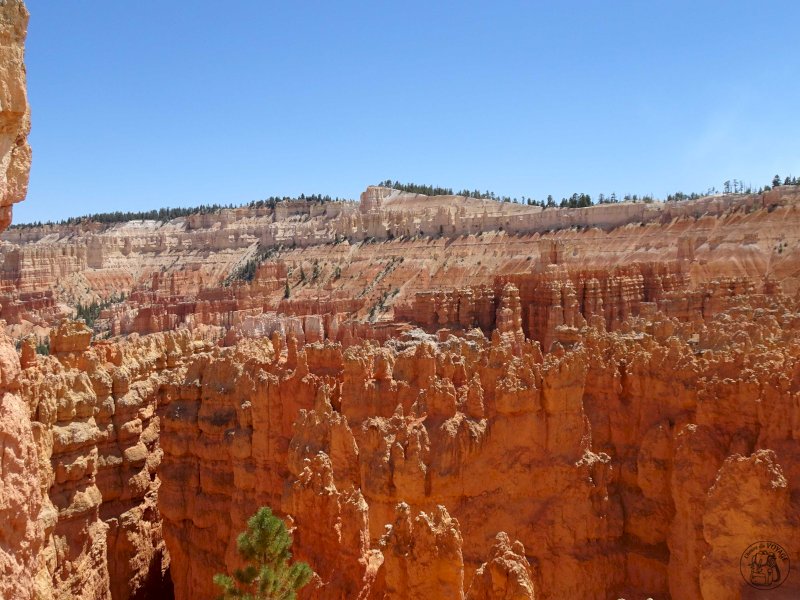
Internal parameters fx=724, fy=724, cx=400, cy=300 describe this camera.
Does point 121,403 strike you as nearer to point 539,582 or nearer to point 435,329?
point 539,582

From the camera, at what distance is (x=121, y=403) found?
16641mm

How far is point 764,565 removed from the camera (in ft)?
32.5

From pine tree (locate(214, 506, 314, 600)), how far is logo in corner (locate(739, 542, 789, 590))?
5.99 meters

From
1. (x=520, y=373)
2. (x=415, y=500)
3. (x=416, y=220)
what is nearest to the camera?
(x=415, y=500)

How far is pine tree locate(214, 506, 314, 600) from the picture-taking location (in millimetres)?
8789

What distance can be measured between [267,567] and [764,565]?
22.0ft

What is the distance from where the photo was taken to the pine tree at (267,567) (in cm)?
879

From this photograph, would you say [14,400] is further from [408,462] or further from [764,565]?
[764,565]

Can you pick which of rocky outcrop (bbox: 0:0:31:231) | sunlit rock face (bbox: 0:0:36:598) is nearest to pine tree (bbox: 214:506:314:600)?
sunlit rock face (bbox: 0:0:36:598)

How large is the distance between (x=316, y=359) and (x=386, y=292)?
52873mm

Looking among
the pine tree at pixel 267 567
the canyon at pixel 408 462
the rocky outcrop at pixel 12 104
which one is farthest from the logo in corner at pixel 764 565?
the rocky outcrop at pixel 12 104

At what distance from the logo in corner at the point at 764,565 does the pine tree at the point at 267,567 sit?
5991mm

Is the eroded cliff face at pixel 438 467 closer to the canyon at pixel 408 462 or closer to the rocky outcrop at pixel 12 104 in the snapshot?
the canyon at pixel 408 462

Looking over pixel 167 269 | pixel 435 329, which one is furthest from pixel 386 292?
pixel 167 269
